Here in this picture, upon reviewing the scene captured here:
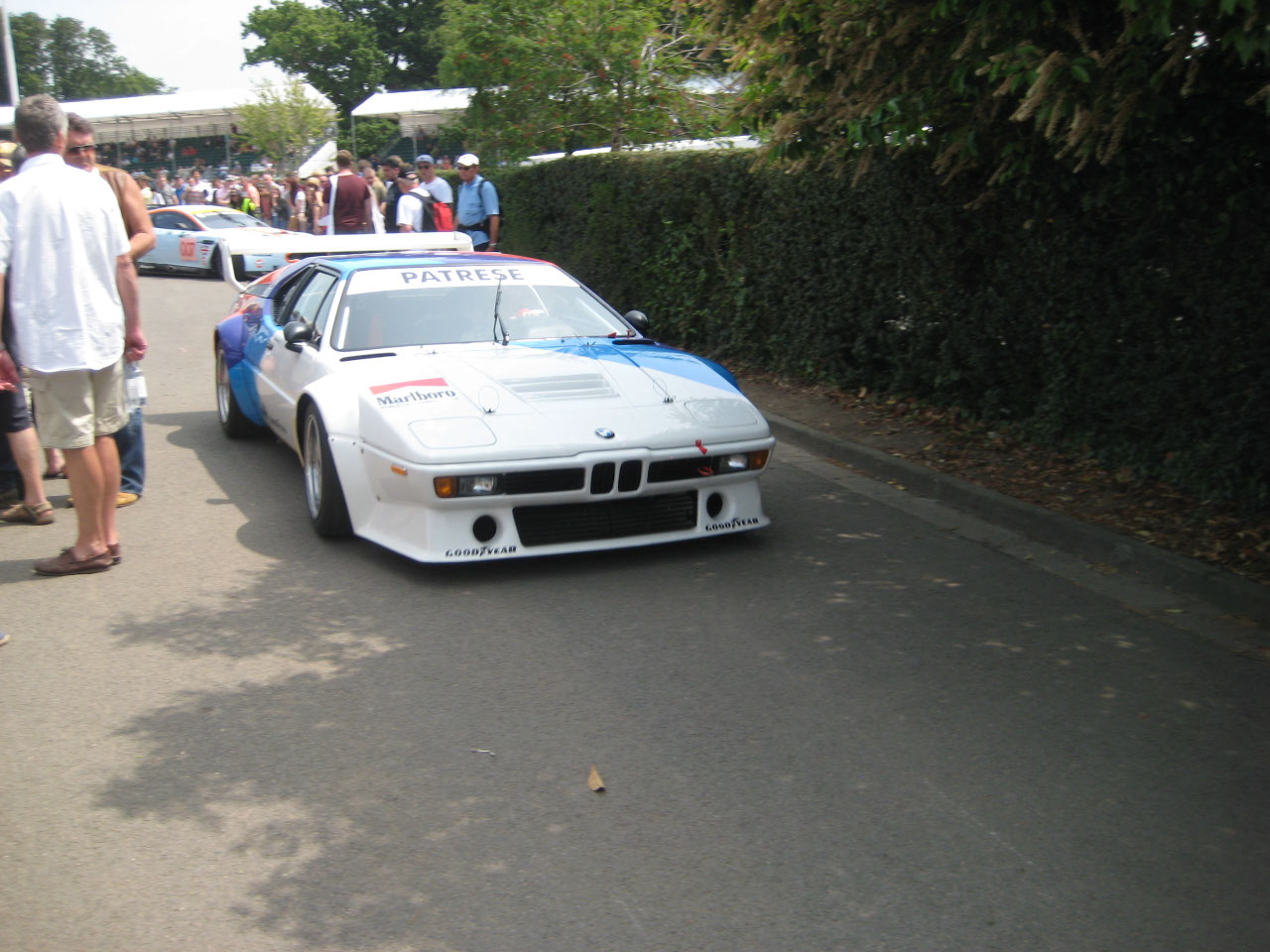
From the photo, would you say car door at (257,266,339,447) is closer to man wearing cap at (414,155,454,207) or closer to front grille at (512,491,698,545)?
front grille at (512,491,698,545)

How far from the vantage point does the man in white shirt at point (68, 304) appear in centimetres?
529

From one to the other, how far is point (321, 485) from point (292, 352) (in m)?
1.30

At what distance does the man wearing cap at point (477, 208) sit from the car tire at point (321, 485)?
294 inches

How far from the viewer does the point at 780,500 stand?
23.2ft

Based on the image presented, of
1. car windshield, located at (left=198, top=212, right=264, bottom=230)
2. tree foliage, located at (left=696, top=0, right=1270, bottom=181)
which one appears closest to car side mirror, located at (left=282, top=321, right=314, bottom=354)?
tree foliage, located at (left=696, top=0, right=1270, bottom=181)

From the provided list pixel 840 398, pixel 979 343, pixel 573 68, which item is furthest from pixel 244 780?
pixel 573 68

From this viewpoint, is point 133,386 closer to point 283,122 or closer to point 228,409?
point 228,409

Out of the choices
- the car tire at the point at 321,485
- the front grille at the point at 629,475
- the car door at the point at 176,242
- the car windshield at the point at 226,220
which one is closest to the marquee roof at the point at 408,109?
the car windshield at the point at 226,220

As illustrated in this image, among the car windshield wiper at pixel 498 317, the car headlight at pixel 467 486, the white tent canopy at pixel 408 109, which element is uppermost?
the white tent canopy at pixel 408 109

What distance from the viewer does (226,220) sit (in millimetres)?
24172

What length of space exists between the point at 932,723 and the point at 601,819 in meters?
1.26

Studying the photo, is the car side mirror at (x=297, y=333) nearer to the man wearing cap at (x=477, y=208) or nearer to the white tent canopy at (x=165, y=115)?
the man wearing cap at (x=477, y=208)

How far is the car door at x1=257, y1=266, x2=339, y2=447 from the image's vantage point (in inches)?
263

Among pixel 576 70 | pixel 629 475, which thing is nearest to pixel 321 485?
pixel 629 475
